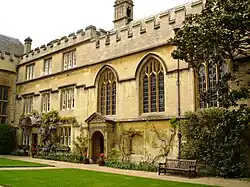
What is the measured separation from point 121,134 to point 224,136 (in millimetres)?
6253

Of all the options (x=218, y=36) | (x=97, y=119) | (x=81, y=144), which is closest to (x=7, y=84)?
(x=81, y=144)

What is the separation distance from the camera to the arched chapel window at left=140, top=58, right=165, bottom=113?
615 inches

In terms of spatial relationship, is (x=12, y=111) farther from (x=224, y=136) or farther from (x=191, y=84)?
(x=224, y=136)

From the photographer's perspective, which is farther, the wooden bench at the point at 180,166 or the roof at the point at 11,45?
the roof at the point at 11,45

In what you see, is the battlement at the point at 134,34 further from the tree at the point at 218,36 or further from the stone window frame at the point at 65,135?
the stone window frame at the point at 65,135

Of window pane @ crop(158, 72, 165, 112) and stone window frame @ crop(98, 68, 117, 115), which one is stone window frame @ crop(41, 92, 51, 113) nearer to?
stone window frame @ crop(98, 68, 117, 115)

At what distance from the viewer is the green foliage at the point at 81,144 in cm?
1830

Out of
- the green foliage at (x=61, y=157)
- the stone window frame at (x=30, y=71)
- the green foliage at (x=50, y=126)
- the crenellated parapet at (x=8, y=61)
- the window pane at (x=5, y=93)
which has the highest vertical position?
the crenellated parapet at (x=8, y=61)

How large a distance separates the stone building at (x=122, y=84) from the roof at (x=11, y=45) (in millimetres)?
5895

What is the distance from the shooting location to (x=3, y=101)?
25.5 metres

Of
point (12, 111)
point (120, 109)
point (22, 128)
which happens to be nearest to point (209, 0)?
point (120, 109)

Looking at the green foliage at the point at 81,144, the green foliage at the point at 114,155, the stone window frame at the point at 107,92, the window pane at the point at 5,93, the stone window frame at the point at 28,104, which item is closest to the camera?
the green foliage at the point at 114,155

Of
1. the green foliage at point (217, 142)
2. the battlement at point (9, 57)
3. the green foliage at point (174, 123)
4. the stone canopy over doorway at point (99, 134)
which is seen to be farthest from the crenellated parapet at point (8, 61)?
the green foliage at point (217, 142)

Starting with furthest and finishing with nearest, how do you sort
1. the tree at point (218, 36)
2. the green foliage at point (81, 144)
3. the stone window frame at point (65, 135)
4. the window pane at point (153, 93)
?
the stone window frame at point (65, 135)
the green foliage at point (81, 144)
the window pane at point (153, 93)
the tree at point (218, 36)
